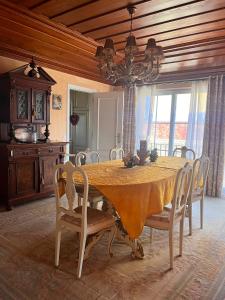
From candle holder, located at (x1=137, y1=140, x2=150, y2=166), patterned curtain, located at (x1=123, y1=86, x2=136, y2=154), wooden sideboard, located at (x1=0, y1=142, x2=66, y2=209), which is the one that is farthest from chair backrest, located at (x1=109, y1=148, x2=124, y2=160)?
patterned curtain, located at (x1=123, y1=86, x2=136, y2=154)

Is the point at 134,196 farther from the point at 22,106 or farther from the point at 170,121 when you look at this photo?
the point at 170,121

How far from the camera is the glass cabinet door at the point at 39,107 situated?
148 inches

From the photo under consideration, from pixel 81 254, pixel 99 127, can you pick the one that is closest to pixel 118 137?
pixel 99 127

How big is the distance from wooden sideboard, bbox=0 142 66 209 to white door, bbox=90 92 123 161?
142 centimetres

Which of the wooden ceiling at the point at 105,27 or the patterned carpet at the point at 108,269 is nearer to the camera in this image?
the patterned carpet at the point at 108,269

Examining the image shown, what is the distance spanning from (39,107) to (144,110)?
2.45m

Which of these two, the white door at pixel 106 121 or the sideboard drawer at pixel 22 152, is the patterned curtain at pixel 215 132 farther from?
the sideboard drawer at pixel 22 152

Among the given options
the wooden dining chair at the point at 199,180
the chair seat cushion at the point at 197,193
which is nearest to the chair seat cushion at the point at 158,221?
the wooden dining chair at the point at 199,180

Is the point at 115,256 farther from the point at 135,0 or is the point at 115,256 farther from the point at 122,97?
the point at 122,97

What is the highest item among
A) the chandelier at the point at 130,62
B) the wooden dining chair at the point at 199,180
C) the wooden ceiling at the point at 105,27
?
the wooden ceiling at the point at 105,27

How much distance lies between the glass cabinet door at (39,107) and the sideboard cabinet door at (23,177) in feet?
2.27

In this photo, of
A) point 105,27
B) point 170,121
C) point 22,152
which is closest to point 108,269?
point 22,152

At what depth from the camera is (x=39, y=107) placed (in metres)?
3.87

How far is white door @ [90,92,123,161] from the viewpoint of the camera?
504 cm
